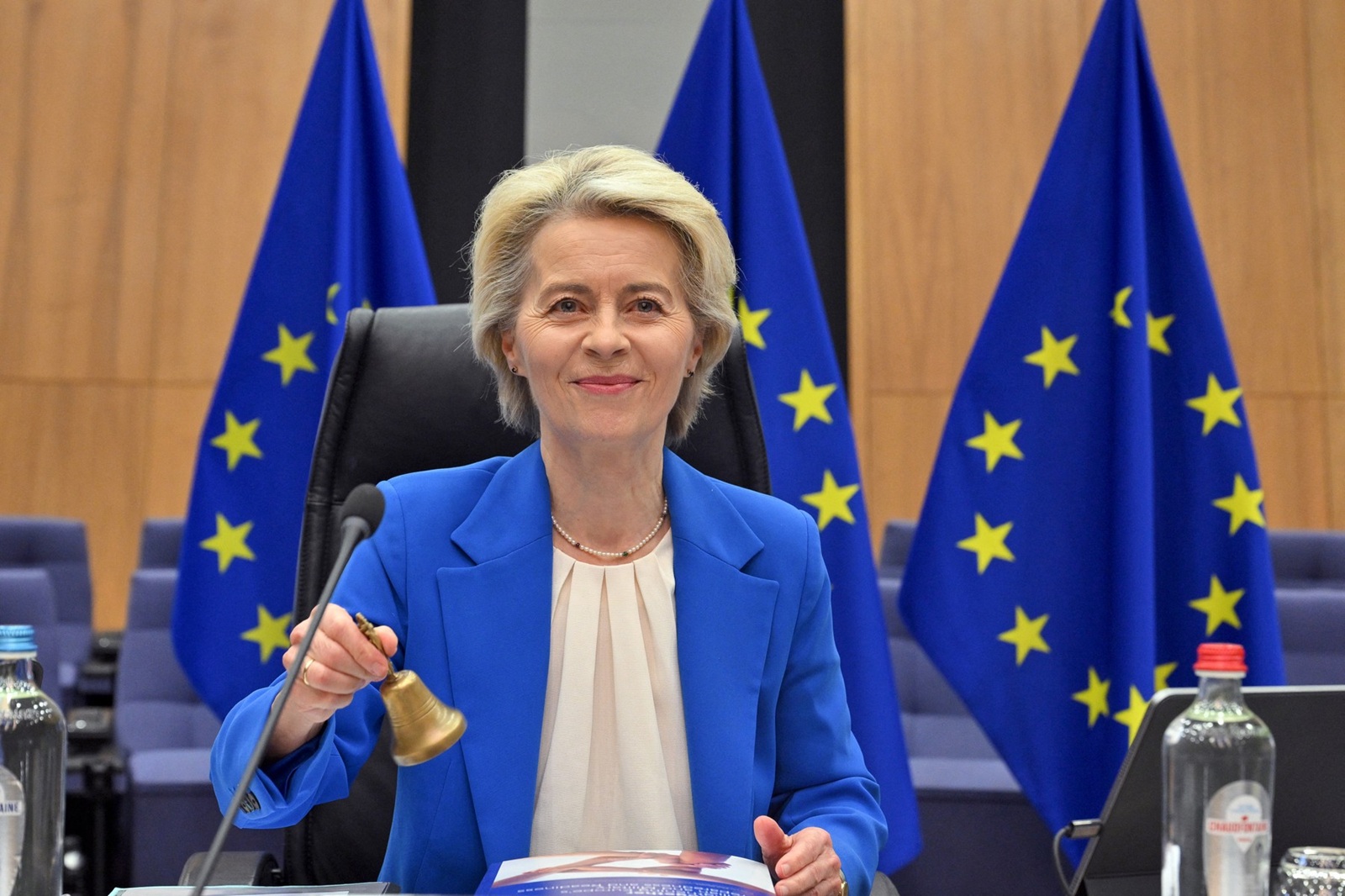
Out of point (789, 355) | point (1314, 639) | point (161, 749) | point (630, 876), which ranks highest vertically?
point (789, 355)

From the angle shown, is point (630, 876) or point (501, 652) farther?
point (501, 652)

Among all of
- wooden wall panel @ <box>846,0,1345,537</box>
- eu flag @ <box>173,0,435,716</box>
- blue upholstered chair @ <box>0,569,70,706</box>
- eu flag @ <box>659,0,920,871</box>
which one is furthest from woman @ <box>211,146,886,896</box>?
wooden wall panel @ <box>846,0,1345,537</box>

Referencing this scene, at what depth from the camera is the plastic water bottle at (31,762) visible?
0.97m

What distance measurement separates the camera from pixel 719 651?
1.33 m

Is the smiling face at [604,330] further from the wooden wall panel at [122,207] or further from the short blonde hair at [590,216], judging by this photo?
the wooden wall panel at [122,207]

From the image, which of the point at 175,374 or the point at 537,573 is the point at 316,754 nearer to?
the point at 537,573

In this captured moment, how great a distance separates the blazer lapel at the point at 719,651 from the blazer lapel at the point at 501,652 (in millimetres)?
147

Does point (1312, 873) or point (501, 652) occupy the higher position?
point (501, 652)

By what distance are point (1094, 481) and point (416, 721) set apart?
1824mm

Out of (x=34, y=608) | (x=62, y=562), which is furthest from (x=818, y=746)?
(x=62, y=562)

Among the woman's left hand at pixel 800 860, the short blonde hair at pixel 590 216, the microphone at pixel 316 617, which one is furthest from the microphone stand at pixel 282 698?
the short blonde hair at pixel 590 216

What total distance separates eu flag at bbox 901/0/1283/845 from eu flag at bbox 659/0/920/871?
0.60 ft

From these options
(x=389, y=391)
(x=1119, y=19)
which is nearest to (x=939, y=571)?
(x=1119, y=19)

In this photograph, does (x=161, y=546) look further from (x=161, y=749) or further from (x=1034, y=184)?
(x=1034, y=184)
